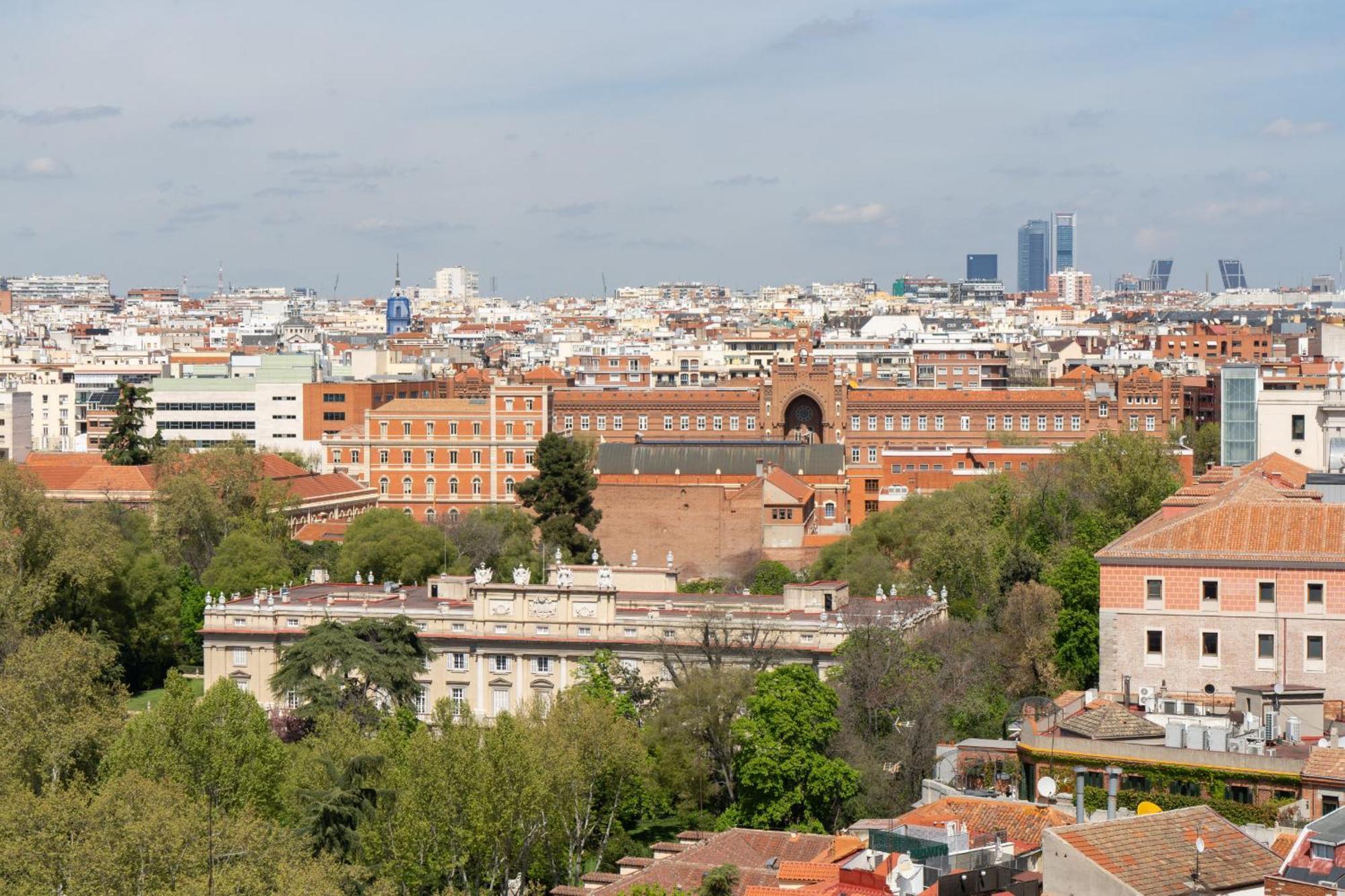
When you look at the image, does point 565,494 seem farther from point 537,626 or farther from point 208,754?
point 208,754

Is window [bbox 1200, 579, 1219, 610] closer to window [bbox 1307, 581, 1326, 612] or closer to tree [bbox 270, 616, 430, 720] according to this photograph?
window [bbox 1307, 581, 1326, 612]

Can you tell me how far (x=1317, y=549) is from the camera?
47094mm

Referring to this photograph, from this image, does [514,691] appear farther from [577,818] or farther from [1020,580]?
[577,818]

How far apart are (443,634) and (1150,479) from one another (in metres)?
21.2

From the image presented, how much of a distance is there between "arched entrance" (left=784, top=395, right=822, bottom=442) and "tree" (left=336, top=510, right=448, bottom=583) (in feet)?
150

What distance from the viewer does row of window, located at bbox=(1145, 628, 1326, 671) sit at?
46.8 metres

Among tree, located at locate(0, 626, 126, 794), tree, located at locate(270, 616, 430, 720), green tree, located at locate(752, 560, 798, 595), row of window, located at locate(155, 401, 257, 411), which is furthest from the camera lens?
row of window, located at locate(155, 401, 257, 411)

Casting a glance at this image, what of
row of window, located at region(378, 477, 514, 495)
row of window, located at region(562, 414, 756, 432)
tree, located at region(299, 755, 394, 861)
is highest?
row of window, located at region(562, 414, 756, 432)

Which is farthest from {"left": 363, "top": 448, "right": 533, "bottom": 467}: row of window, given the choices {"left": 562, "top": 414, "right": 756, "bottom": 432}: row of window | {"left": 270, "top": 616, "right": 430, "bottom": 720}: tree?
{"left": 270, "top": 616, "right": 430, "bottom": 720}: tree

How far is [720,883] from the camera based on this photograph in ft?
119

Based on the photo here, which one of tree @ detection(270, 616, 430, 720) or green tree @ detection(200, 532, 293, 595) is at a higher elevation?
green tree @ detection(200, 532, 293, 595)

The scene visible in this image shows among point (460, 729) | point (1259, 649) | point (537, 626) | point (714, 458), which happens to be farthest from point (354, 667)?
point (714, 458)

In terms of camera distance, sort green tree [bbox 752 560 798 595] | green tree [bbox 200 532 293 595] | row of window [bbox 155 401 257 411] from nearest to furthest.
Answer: green tree [bbox 200 532 293 595], green tree [bbox 752 560 798 595], row of window [bbox 155 401 257 411]

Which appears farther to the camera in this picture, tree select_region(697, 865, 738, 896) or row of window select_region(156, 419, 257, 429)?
row of window select_region(156, 419, 257, 429)
